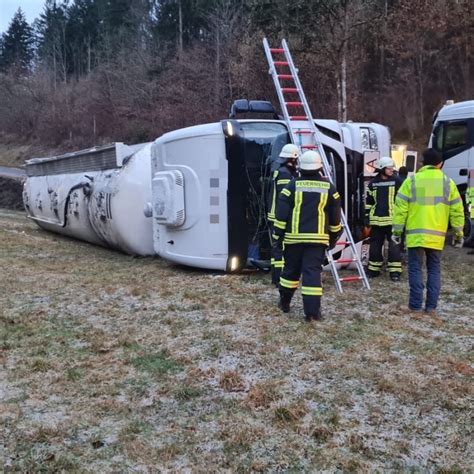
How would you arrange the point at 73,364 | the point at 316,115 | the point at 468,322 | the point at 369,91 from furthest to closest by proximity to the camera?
the point at 369,91, the point at 316,115, the point at 468,322, the point at 73,364

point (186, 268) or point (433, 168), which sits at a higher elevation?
point (433, 168)

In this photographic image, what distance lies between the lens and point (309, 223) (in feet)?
17.1

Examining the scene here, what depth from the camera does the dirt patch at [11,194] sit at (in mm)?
23227

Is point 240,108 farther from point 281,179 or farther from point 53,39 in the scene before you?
point 53,39

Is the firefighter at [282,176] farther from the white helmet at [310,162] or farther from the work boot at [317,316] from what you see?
the work boot at [317,316]

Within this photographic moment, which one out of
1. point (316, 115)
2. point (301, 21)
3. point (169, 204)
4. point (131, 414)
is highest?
point (301, 21)

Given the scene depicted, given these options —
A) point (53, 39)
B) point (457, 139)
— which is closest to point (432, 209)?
point (457, 139)

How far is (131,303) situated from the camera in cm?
624

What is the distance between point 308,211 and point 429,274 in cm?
141

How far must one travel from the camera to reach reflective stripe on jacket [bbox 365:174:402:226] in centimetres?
743

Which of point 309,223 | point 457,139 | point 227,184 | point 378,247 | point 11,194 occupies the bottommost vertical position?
point 378,247

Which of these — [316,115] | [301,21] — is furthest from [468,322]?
[316,115]

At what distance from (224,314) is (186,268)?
110 inches

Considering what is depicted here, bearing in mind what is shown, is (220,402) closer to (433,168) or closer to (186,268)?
(433,168)
